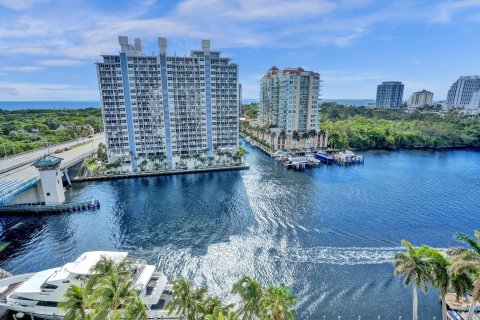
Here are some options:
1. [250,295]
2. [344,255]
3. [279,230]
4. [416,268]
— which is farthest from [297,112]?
[250,295]

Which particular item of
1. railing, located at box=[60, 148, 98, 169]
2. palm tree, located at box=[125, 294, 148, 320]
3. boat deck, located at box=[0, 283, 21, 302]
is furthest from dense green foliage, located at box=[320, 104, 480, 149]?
boat deck, located at box=[0, 283, 21, 302]

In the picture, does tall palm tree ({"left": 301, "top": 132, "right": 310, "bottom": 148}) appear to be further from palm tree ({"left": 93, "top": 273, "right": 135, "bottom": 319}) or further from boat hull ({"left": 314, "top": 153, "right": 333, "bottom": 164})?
palm tree ({"left": 93, "top": 273, "right": 135, "bottom": 319})

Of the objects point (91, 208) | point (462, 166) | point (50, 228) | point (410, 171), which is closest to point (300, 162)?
point (410, 171)

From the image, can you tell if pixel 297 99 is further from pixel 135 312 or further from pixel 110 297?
pixel 135 312

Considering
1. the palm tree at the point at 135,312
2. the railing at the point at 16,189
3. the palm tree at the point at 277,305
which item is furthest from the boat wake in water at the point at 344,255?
the railing at the point at 16,189

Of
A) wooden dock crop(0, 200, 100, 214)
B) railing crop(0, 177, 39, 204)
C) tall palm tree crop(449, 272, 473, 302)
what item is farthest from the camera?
wooden dock crop(0, 200, 100, 214)

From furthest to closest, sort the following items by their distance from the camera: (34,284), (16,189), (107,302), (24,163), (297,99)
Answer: (297,99) < (24,163) < (16,189) < (34,284) < (107,302)

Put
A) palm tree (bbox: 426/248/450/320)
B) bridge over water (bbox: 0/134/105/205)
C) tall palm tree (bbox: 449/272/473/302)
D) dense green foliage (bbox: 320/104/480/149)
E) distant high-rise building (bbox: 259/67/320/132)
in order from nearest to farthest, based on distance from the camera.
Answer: tall palm tree (bbox: 449/272/473/302) < palm tree (bbox: 426/248/450/320) < bridge over water (bbox: 0/134/105/205) < distant high-rise building (bbox: 259/67/320/132) < dense green foliage (bbox: 320/104/480/149)
